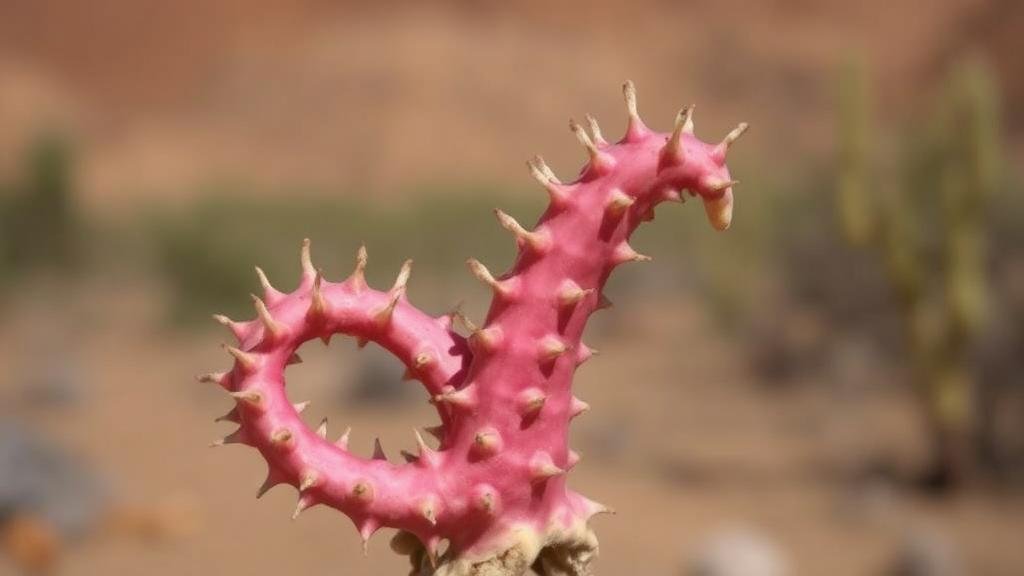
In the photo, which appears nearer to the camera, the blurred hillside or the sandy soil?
the sandy soil

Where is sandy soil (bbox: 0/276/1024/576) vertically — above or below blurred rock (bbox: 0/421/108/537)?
above

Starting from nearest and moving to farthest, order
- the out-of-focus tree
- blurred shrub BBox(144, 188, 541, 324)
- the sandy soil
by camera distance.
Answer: the out-of-focus tree, the sandy soil, blurred shrub BBox(144, 188, 541, 324)

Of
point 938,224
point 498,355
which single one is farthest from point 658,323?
point 498,355

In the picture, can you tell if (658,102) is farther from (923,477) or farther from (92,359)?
(923,477)

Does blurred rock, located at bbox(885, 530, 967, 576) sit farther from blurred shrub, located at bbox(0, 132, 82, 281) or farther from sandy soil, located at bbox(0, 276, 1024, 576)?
blurred shrub, located at bbox(0, 132, 82, 281)

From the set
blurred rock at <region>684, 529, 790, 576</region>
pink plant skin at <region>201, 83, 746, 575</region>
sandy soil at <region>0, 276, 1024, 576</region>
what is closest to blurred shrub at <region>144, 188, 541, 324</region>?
sandy soil at <region>0, 276, 1024, 576</region>

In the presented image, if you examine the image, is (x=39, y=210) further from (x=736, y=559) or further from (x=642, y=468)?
(x=736, y=559)

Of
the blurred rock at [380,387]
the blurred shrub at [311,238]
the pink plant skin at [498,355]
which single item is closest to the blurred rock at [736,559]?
the blurred rock at [380,387]

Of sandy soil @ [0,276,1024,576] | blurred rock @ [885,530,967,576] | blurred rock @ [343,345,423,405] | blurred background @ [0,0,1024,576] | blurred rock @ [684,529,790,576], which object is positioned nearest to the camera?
blurred rock @ [684,529,790,576]
